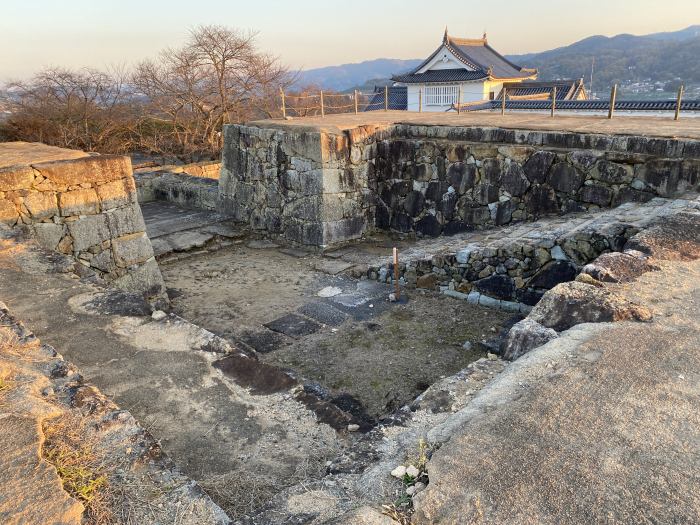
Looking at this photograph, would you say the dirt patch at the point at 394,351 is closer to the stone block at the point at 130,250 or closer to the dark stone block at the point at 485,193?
the stone block at the point at 130,250

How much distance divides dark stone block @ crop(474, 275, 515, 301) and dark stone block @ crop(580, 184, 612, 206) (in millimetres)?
1700

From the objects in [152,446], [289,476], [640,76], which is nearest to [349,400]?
[289,476]

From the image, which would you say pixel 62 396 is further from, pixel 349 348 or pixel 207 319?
pixel 207 319

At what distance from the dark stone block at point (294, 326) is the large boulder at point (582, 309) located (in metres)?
2.64

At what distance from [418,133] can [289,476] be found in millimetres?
6375

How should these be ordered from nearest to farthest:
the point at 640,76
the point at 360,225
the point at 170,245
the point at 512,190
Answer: the point at 512,190 < the point at 170,245 < the point at 360,225 < the point at 640,76

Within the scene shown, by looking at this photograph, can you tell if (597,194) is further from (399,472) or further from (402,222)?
(399,472)

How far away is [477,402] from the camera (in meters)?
2.16

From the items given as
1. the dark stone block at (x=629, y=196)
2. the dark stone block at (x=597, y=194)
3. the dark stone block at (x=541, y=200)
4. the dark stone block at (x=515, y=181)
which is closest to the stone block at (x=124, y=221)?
the dark stone block at (x=515, y=181)

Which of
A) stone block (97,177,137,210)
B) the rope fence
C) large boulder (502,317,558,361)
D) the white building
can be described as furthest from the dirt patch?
the white building

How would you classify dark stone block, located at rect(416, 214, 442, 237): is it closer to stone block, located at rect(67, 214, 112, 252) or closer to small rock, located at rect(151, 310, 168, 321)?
stone block, located at rect(67, 214, 112, 252)

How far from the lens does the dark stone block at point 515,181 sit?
666 centimetres

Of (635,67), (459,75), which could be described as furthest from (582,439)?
(635,67)

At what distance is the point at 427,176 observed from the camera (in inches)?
304
